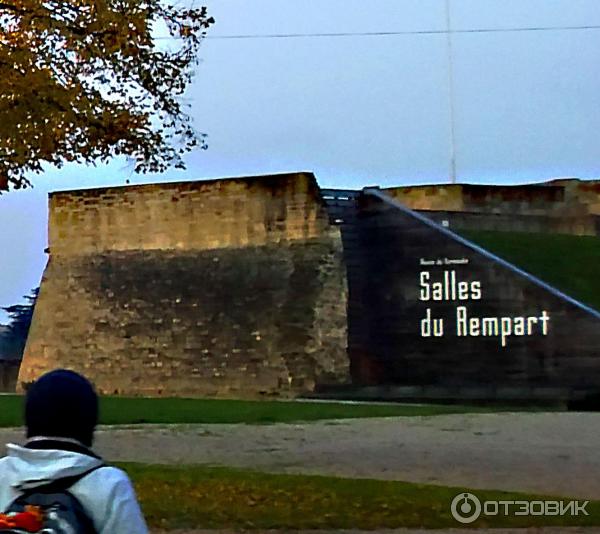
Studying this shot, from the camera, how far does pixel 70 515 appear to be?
2.93 metres

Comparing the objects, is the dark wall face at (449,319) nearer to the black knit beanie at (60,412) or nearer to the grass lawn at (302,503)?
the grass lawn at (302,503)

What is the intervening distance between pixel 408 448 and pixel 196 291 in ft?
56.7

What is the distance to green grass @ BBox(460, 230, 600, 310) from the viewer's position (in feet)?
93.1

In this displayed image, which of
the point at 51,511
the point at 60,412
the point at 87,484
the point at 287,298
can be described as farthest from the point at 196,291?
the point at 51,511

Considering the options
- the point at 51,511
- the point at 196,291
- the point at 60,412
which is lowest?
the point at 51,511

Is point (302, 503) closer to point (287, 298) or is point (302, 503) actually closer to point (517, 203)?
point (287, 298)

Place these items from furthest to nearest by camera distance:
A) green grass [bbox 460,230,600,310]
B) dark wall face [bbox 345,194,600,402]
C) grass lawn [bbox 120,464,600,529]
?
green grass [bbox 460,230,600,310] → dark wall face [bbox 345,194,600,402] → grass lawn [bbox 120,464,600,529]

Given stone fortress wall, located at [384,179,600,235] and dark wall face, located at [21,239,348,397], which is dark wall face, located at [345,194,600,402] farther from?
stone fortress wall, located at [384,179,600,235]

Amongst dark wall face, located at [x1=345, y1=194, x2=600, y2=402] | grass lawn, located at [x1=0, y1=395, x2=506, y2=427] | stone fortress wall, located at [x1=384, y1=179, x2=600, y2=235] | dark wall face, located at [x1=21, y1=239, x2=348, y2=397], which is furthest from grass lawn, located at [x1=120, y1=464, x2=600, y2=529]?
stone fortress wall, located at [x1=384, y1=179, x2=600, y2=235]

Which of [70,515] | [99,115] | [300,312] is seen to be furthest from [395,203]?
[70,515]

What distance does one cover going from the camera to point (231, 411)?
22.9 metres

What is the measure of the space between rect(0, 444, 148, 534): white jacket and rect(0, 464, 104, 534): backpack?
0.04ft

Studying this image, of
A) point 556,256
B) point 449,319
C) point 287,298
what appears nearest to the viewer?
point 449,319

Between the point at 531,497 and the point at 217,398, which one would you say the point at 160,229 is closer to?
the point at 217,398
